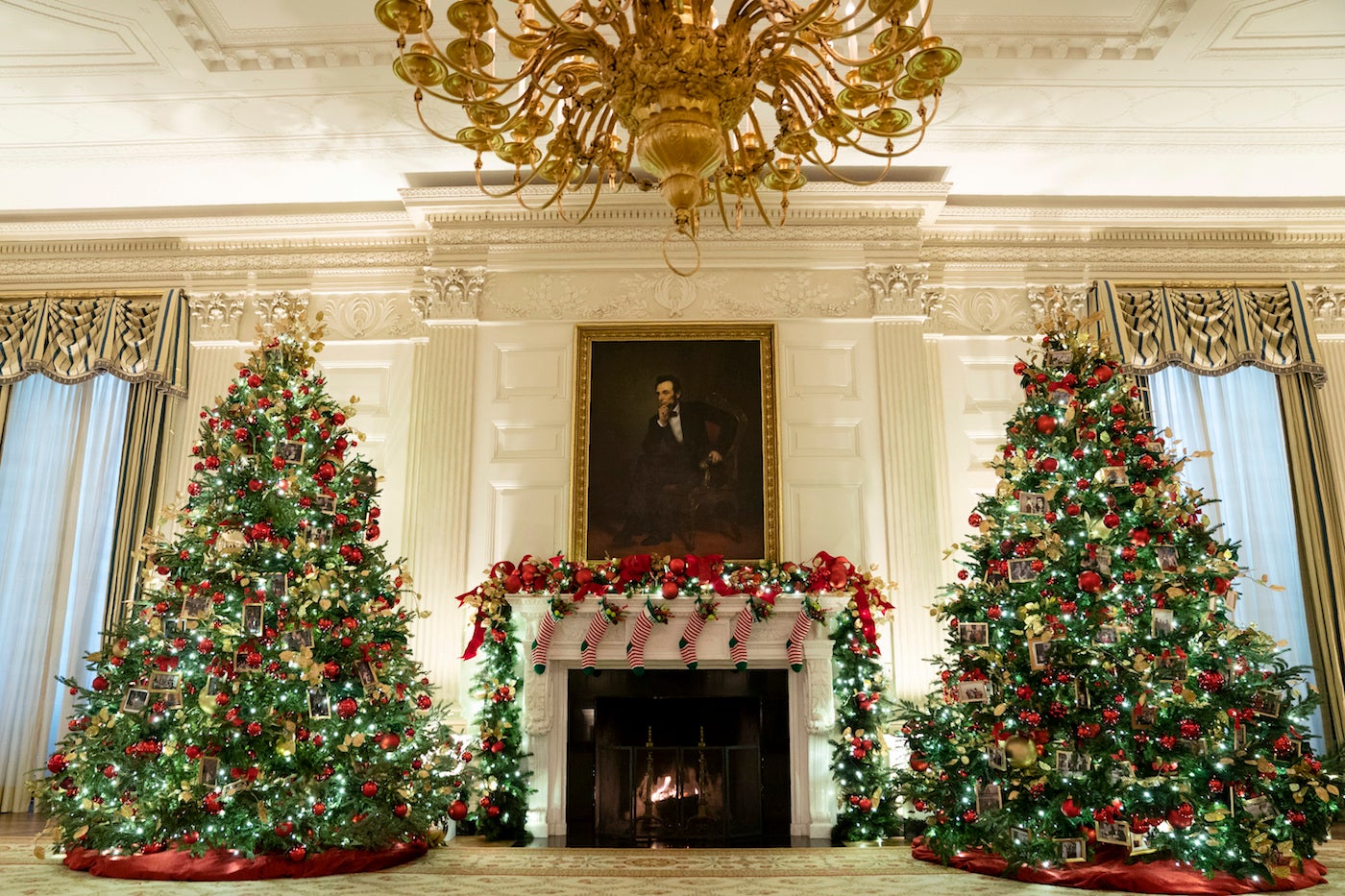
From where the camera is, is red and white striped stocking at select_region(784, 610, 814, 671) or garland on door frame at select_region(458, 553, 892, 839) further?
red and white striped stocking at select_region(784, 610, 814, 671)

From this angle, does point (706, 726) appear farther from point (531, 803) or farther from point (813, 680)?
point (531, 803)

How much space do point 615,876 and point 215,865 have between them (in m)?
1.84

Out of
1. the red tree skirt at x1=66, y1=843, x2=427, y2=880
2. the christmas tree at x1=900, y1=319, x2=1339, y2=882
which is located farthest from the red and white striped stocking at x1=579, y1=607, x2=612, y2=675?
the christmas tree at x1=900, y1=319, x2=1339, y2=882

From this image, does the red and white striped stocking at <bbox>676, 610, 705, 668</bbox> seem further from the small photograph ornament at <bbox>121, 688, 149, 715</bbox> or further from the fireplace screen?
the small photograph ornament at <bbox>121, 688, 149, 715</bbox>

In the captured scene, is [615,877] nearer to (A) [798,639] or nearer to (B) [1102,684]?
(A) [798,639]

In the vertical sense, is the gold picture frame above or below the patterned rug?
above

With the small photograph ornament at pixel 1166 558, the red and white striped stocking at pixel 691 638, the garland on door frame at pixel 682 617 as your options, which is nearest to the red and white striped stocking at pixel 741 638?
the garland on door frame at pixel 682 617

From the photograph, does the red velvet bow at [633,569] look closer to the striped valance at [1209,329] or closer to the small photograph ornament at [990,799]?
the small photograph ornament at [990,799]

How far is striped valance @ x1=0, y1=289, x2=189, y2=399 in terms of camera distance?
23.0 feet

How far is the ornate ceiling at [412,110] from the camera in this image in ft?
17.4

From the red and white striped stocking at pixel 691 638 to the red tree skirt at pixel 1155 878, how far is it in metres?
2.21

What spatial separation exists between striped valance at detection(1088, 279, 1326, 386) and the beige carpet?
133 inches

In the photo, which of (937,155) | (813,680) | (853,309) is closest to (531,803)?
(813,680)

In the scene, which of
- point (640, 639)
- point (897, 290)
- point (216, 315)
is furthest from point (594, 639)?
point (216, 315)
